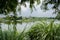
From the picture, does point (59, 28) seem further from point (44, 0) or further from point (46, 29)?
point (44, 0)

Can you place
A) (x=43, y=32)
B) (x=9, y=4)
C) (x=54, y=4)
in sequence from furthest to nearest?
(x=43, y=32), (x=54, y=4), (x=9, y=4)

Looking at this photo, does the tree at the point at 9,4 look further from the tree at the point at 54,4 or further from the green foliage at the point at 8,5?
the tree at the point at 54,4

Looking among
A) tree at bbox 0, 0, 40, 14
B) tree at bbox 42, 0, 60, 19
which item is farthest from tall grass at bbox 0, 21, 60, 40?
tree at bbox 0, 0, 40, 14

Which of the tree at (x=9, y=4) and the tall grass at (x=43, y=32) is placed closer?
the tree at (x=9, y=4)

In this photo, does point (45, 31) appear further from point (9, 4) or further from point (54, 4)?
point (9, 4)

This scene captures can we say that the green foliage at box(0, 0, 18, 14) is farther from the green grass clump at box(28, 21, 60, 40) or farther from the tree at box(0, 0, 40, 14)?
the green grass clump at box(28, 21, 60, 40)

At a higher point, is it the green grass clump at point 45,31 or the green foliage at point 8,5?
the green foliage at point 8,5

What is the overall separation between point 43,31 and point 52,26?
0.21 m

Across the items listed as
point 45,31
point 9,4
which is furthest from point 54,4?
point 45,31

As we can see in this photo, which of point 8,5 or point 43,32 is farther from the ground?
point 8,5

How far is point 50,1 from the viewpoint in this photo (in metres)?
1.76

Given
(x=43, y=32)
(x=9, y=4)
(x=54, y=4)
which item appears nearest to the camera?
(x=9, y=4)

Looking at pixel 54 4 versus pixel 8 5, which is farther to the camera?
pixel 54 4

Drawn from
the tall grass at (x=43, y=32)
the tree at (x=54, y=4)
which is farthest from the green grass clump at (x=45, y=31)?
the tree at (x=54, y=4)
